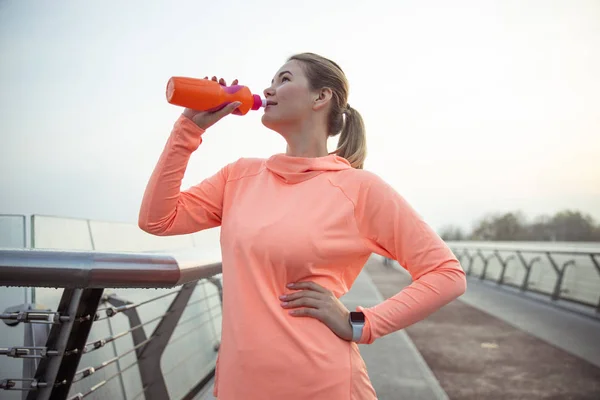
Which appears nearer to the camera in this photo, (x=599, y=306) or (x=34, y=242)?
(x=34, y=242)

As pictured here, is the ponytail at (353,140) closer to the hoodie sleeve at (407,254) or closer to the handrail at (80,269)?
the hoodie sleeve at (407,254)

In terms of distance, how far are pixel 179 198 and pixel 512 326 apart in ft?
24.7

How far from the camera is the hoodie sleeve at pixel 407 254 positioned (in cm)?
148

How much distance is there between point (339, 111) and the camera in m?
1.80

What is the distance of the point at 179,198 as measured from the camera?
158 cm

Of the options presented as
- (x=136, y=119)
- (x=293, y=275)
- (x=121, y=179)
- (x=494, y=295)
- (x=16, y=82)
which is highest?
(x=16, y=82)

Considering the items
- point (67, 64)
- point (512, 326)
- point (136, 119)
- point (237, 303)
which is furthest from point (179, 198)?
point (67, 64)

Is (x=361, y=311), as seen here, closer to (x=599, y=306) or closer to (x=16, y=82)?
(x=599, y=306)

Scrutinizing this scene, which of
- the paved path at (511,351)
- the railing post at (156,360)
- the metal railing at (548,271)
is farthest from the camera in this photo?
the metal railing at (548,271)

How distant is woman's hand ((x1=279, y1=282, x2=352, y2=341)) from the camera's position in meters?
1.36

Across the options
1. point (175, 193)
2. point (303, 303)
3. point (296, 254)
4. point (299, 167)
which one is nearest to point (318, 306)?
point (303, 303)

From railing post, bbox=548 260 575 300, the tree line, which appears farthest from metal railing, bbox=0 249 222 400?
the tree line

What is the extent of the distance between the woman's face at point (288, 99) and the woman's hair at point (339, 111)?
38mm

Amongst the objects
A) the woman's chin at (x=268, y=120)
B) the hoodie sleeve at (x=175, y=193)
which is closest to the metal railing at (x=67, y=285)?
the hoodie sleeve at (x=175, y=193)
